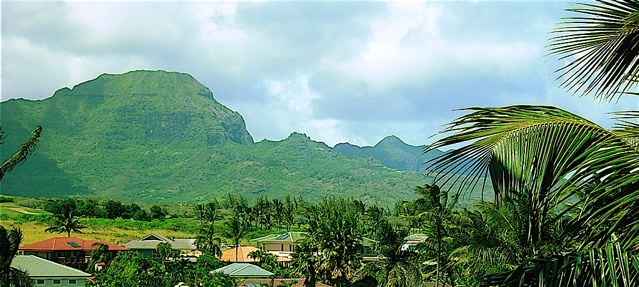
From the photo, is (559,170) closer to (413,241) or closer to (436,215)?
(436,215)

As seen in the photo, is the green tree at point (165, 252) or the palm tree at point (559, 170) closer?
the palm tree at point (559, 170)

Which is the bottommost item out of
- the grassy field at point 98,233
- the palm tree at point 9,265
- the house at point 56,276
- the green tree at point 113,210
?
the house at point 56,276

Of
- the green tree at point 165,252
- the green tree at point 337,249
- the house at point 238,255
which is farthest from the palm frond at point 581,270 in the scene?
the house at point 238,255

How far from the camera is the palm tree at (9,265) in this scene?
1519 centimetres

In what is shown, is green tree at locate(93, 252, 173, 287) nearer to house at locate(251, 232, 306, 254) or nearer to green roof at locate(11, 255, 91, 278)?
green roof at locate(11, 255, 91, 278)

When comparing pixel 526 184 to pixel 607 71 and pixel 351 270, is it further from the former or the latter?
pixel 351 270

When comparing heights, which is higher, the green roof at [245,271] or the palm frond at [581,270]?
the palm frond at [581,270]

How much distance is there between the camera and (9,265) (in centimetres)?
1720

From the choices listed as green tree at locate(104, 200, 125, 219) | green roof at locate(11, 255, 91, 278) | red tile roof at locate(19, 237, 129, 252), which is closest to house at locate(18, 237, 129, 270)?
red tile roof at locate(19, 237, 129, 252)

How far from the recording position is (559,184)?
3.86m

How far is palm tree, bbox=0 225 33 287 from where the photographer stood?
1519cm

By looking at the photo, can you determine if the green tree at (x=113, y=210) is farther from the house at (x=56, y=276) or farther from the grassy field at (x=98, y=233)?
the house at (x=56, y=276)

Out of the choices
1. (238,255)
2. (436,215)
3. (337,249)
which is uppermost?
(436,215)

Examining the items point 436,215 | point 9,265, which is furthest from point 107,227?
point 9,265
